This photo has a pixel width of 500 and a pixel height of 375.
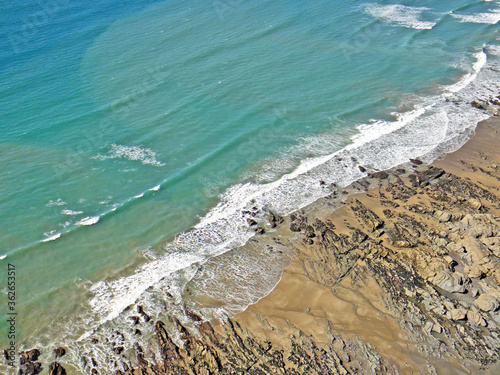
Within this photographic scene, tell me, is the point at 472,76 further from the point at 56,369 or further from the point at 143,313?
the point at 56,369

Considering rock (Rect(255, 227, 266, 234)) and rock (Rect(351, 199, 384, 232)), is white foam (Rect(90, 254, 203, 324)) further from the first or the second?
rock (Rect(351, 199, 384, 232))

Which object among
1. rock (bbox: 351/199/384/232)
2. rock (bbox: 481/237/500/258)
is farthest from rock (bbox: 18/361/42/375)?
rock (bbox: 481/237/500/258)

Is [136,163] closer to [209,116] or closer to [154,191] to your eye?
[154,191]

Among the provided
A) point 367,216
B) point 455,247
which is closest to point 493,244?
point 455,247

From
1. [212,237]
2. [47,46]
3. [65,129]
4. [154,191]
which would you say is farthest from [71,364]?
[47,46]

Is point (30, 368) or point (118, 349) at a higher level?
point (30, 368)

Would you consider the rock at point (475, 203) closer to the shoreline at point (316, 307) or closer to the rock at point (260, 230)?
the shoreline at point (316, 307)
